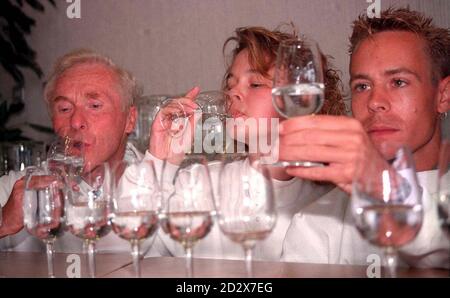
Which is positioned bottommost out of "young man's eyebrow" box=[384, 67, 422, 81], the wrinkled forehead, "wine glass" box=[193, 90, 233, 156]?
"wine glass" box=[193, 90, 233, 156]

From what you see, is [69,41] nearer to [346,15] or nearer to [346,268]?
[346,15]

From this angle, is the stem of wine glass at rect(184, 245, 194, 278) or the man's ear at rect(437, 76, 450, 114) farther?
the man's ear at rect(437, 76, 450, 114)

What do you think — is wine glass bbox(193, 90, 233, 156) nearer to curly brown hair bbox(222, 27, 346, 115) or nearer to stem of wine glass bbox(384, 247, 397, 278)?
curly brown hair bbox(222, 27, 346, 115)

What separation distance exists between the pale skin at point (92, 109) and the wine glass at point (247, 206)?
1.25 metres

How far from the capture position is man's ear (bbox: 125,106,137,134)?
2.34 metres

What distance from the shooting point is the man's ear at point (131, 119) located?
2.34 metres

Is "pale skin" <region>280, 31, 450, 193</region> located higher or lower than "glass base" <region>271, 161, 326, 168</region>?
higher

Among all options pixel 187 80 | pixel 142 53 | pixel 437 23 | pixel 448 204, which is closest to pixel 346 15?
pixel 437 23

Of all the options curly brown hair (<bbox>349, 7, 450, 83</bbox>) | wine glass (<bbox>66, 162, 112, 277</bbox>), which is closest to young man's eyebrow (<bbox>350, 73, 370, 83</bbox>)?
curly brown hair (<bbox>349, 7, 450, 83</bbox>)

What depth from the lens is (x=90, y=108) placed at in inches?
86.7

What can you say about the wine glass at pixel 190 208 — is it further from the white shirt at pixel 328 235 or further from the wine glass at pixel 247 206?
the white shirt at pixel 328 235

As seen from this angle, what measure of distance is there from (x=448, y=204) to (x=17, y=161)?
228 cm

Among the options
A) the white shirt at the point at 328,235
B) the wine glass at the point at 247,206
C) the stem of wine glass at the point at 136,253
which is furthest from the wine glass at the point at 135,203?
the white shirt at the point at 328,235

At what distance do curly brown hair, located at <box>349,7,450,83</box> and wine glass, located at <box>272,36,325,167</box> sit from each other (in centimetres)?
63
